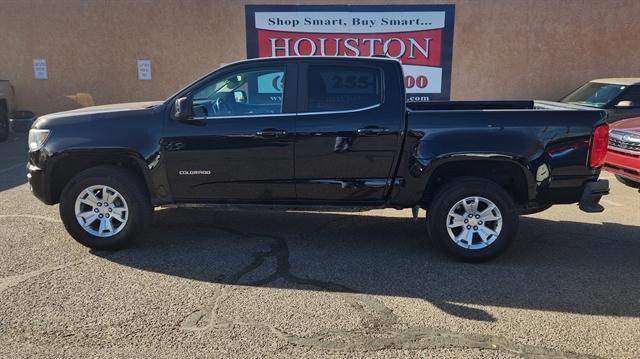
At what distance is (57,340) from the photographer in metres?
3.37

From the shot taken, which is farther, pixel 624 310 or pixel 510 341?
pixel 624 310

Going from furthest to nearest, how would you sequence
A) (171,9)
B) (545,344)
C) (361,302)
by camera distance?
(171,9) → (361,302) → (545,344)

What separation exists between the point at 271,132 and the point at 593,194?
2940mm

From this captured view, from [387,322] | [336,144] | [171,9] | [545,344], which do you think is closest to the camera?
[545,344]

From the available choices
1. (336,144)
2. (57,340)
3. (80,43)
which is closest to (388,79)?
(336,144)

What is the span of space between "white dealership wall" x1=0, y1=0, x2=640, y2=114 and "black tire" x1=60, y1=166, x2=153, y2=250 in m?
9.11

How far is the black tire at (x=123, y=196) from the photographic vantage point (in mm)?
4859

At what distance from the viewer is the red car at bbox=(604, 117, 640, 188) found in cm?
661

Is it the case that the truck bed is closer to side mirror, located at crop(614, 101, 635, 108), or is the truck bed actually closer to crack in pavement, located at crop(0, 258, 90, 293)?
crack in pavement, located at crop(0, 258, 90, 293)

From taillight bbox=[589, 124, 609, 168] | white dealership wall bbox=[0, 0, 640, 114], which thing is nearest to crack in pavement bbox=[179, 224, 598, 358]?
taillight bbox=[589, 124, 609, 168]

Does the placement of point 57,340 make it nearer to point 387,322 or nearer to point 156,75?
point 387,322

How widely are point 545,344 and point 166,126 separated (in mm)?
3585

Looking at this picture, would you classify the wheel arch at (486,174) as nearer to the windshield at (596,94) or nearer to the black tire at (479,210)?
the black tire at (479,210)

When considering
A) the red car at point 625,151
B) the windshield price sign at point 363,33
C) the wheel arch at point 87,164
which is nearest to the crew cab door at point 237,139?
the wheel arch at point 87,164
